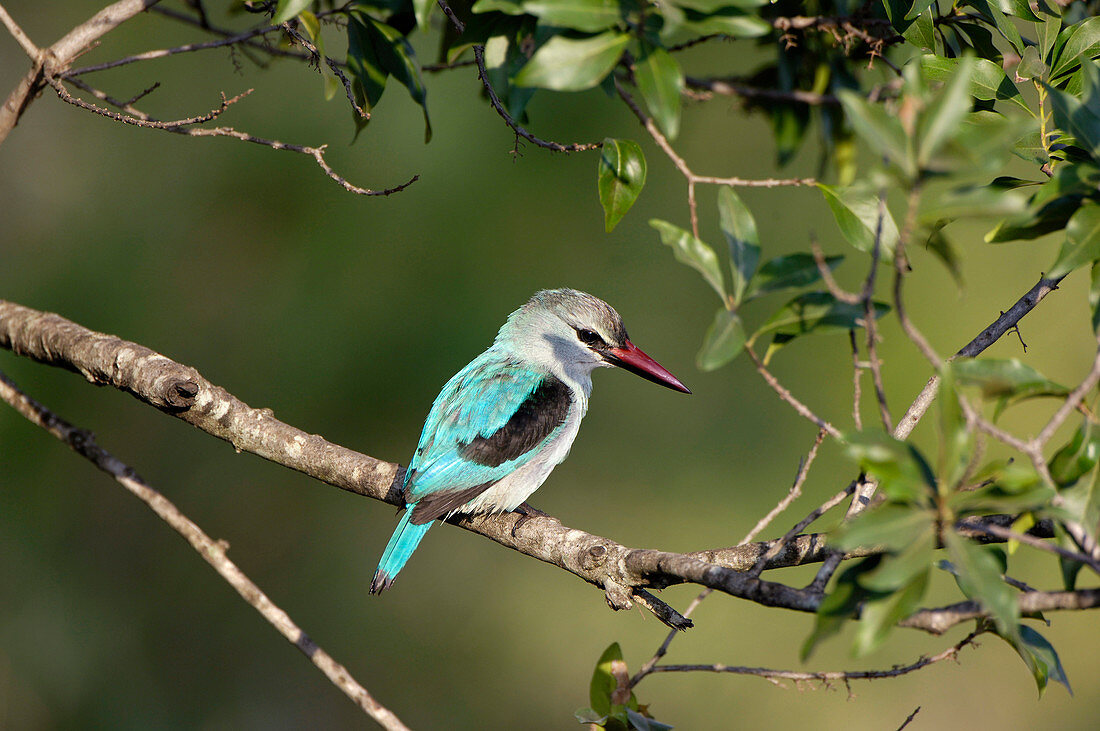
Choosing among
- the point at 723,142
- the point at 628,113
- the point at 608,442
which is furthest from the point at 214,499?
the point at 723,142

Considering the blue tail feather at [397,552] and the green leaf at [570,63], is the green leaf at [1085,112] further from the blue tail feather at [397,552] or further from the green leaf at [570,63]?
the blue tail feather at [397,552]

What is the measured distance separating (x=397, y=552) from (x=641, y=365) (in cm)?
119

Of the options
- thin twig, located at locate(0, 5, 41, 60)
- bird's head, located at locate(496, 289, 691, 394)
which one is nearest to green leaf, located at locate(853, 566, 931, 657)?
thin twig, located at locate(0, 5, 41, 60)

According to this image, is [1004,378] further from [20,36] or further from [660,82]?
[20,36]

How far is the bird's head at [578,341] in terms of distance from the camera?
11.2 ft

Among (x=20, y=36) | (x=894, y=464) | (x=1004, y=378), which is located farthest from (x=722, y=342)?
(x=20, y=36)

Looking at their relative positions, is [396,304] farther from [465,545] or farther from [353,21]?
[353,21]

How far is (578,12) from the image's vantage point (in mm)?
1381

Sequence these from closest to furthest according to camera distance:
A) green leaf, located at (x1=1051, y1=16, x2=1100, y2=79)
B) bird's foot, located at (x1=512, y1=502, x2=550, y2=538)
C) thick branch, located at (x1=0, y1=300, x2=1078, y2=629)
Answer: green leaf, located at (x1=1051, y1=16, x2=1100, y2=79)
thick branch, located at (x1=0, y1=300, x2=1078, y2=629)
bird's foot, located at (x1=512, y1=502, x2=550, y2=538)

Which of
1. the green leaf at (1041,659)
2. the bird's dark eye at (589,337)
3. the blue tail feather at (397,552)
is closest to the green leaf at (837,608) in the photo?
the green leaf at (1041,659)

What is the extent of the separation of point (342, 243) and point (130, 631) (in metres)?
2.82

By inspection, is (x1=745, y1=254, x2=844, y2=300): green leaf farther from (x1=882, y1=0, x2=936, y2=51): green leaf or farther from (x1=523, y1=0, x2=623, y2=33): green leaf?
(x1=882, y1=0, x2=936, y2=51): green leaf

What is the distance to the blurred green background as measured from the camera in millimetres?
5359

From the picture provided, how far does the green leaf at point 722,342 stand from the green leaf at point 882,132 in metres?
0.31
